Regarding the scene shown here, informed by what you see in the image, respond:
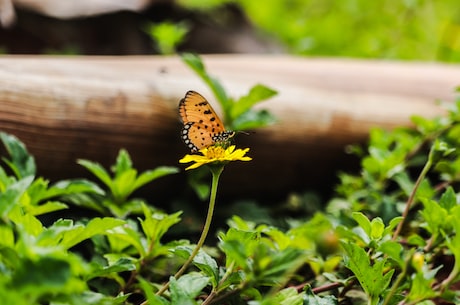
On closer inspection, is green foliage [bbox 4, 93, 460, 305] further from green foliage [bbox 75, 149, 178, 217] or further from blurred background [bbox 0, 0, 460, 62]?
blurred background [bbox 0, 0, 460, 62]

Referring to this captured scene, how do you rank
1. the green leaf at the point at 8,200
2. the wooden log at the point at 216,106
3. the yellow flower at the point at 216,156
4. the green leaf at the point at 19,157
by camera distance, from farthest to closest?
the wooden log at the point at 216,106, the green leaf at the point at 19,157, the yellow flower at the point at 216,156, the green leaf at the point at 8,200

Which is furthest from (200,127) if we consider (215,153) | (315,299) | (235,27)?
(235,27)

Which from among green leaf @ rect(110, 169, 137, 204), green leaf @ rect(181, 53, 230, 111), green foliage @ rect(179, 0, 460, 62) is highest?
green foliage @ rect(179, 0, 460, 62)

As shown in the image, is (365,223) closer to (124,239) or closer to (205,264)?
(205,264)

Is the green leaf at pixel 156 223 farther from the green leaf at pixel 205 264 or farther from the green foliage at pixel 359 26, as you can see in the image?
the green foliage at pixel 359 26

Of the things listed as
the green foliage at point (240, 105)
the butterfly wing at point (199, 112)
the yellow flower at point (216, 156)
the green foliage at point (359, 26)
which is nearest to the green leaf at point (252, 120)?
the green foliage at point (240, 105)

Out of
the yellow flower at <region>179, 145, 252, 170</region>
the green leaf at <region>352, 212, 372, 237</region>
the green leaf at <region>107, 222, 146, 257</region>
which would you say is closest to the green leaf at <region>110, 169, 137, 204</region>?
the green leaf at <region>107, 222, 146, 257</region>

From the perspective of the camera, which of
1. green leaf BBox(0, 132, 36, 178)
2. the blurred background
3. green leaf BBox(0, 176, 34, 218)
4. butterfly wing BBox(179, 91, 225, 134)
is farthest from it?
the blurred background
